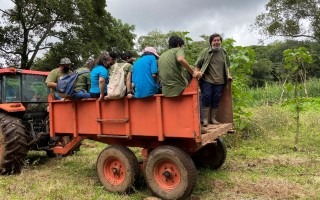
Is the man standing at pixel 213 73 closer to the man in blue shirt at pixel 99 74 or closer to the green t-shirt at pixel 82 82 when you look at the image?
the man in blue shirt at pixel 99 74

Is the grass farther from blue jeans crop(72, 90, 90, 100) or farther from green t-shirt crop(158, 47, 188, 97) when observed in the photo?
green t-shirt crop(158, 47, 188, 97)

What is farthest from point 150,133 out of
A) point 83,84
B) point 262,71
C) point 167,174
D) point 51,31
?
point 262,71

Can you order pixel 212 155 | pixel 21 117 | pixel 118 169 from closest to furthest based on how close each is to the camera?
pixel 118 169 < pixel 212 155 < pixel 21 117

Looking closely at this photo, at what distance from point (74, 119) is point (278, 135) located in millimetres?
5553

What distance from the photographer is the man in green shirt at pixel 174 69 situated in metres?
4.57

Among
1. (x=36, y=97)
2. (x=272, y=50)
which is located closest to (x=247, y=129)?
(x=36, y=97)

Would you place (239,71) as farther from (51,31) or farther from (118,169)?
(51,31)

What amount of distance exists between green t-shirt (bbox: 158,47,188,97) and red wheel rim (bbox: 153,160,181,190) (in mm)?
962

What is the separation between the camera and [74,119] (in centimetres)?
574

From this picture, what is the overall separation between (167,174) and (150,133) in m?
0.61

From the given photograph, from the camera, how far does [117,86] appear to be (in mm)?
5051

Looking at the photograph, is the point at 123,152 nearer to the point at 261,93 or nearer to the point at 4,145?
the point at 4,145

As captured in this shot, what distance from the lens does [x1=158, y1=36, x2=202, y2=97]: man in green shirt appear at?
457cm

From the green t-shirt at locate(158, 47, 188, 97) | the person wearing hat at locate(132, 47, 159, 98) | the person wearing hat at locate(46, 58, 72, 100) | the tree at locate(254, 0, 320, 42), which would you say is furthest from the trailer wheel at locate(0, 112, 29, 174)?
the tree at locate(254, 0, 320, 42)
